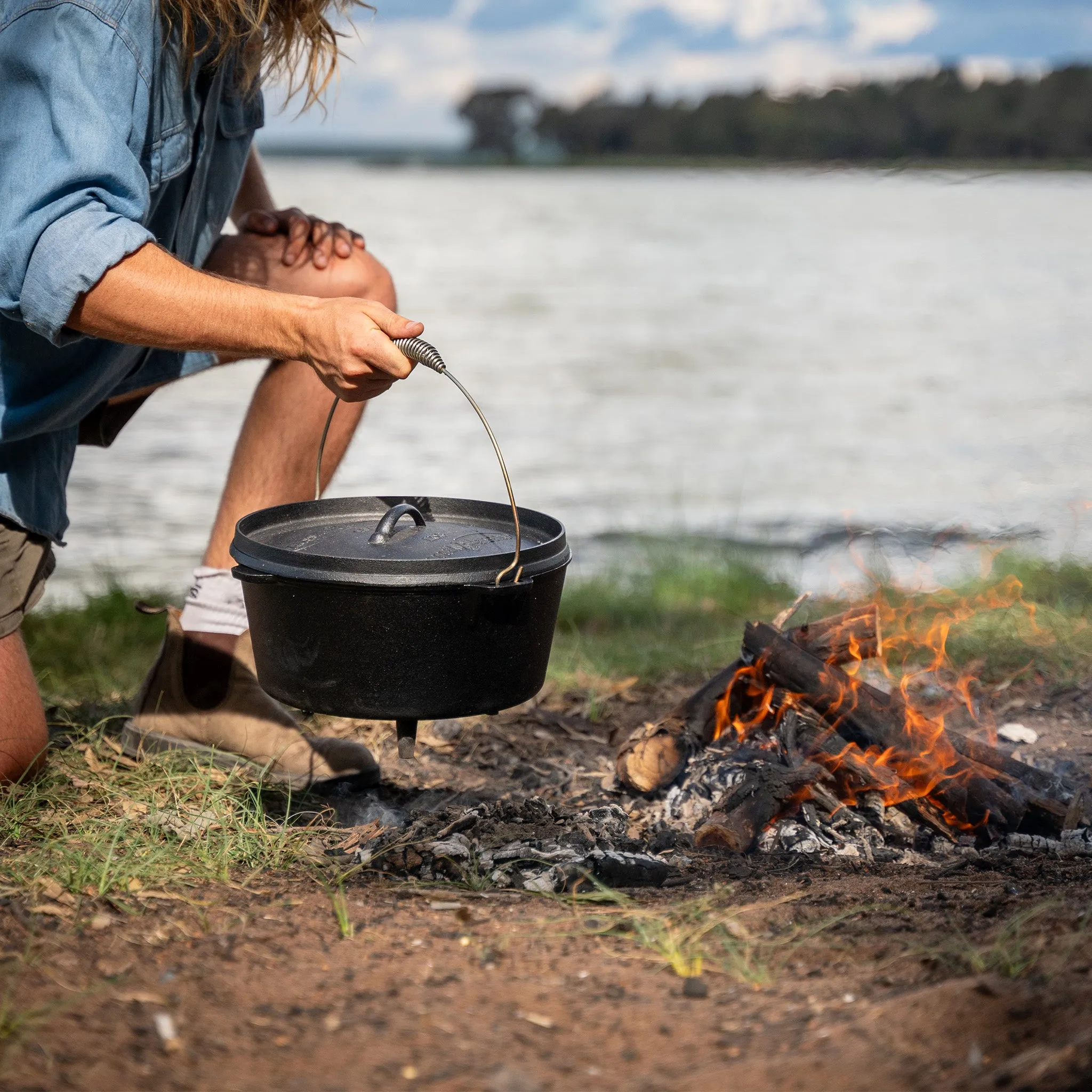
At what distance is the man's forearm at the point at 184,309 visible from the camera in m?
2.24

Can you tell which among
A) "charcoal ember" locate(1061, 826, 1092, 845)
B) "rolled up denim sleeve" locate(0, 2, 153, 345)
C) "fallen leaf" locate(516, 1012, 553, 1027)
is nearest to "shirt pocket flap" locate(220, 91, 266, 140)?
"rolled up denim sleeve" locate(0, 2, 153, 345)

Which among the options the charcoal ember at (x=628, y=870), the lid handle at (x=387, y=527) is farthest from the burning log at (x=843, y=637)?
the lid handle at (x=387, y=527)

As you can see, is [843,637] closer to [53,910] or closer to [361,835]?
[361,835]

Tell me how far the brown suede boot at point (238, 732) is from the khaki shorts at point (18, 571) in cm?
31

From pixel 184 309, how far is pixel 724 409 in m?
8.44

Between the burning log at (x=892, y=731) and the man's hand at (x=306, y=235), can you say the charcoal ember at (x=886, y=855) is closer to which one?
the burning log at (x=892, y=731)

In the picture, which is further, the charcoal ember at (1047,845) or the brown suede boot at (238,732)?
the brown suede boot at (238,732)

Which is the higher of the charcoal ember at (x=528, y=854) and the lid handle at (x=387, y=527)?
the lid handle at (x=387, y=527)

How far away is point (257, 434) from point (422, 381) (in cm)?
831

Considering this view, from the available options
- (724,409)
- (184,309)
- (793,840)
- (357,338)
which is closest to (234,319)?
(184,309)

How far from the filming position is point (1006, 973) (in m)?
1.82

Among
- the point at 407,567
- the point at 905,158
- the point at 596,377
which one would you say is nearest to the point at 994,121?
the point at 905,158

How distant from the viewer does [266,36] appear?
8.86 ft

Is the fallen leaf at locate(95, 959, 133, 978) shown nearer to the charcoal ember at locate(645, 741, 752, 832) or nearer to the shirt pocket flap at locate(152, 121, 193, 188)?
the charcoal ember at locate(645, 741, 752, 832)
